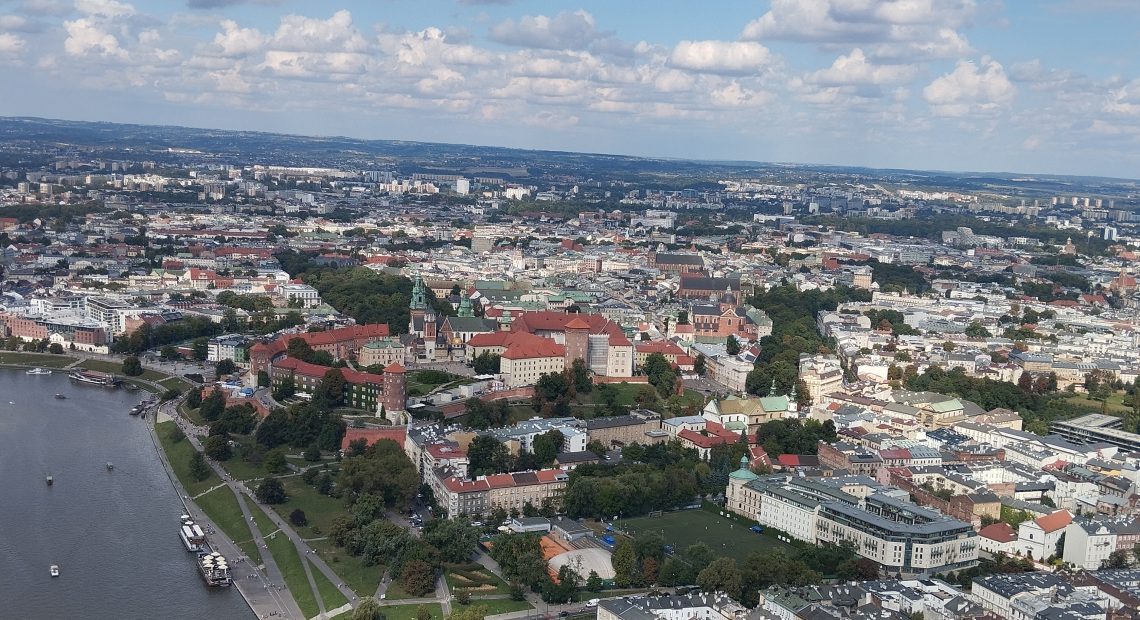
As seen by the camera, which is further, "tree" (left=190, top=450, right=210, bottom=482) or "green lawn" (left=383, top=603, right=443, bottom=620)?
"tree" (left=190, top=450, right=210, bottom=482)

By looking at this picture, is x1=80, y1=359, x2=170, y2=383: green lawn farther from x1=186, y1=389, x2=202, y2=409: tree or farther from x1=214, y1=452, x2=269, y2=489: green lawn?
x1=214, y1=452, x2=269, y2=489: green lawn

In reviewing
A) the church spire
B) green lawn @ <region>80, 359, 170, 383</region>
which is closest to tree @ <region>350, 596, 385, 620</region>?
green lawn @ <region>80, 359, 170, 383</region>

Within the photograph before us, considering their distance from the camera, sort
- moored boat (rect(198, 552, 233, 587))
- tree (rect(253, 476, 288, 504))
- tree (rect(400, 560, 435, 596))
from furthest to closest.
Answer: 1. tree (rect(253, 476, 288, 504))
2. moored boat (rect(198, 552, 233, 587))
3. tree (rect(400, 560, 435, 596))

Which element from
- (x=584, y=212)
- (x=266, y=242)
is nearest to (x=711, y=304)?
(x=266, y=242)

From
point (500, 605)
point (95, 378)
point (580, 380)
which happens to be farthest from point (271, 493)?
point (95, 378)

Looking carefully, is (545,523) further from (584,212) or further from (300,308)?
(584,212)

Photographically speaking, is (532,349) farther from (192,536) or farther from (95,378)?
(95,378)
